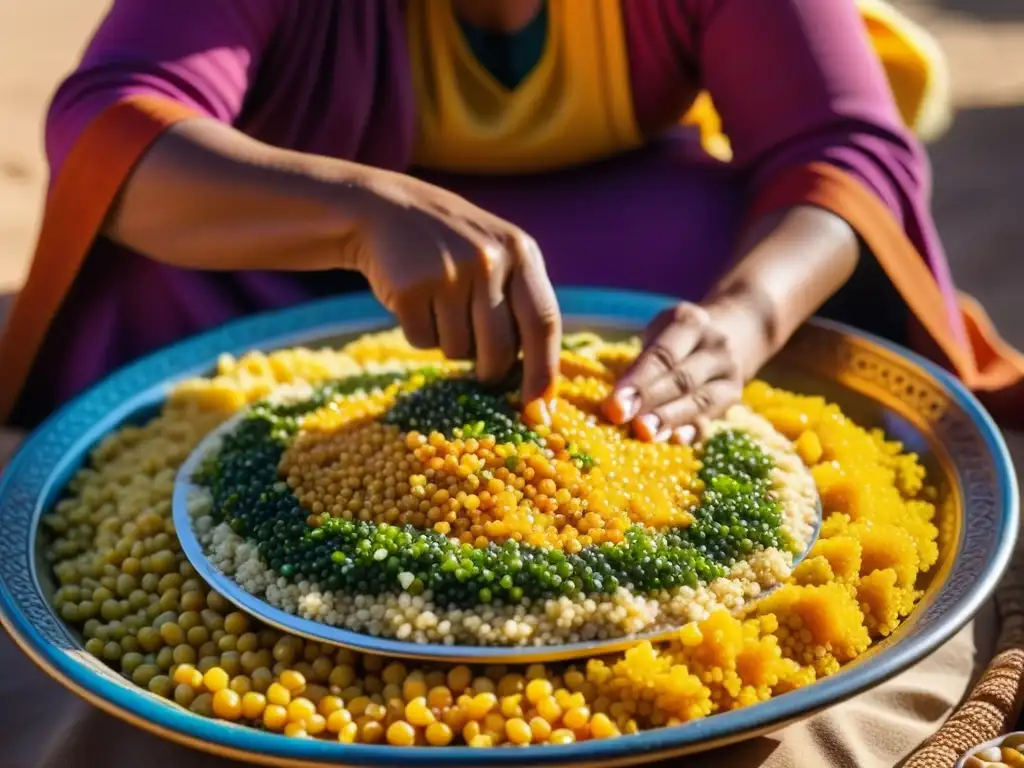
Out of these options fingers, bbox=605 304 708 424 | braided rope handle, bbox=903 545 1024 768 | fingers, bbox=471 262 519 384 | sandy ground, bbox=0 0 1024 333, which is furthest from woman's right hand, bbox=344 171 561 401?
sandy ground, bbox=0 0 1024 333

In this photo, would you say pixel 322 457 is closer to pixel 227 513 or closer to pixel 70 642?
pixel 227 513

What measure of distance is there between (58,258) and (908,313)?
1.40 metres

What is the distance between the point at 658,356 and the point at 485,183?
718 mm

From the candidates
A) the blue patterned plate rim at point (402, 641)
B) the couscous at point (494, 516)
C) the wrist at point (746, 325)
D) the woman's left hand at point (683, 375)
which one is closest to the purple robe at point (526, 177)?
the wrist at point (746, 325)

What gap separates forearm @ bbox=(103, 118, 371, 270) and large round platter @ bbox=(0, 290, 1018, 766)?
282mm

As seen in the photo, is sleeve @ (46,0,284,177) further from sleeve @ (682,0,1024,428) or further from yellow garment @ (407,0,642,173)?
sleeve @ (682,0,1024,428)

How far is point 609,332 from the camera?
6.52ft

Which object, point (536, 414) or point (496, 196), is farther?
→ point (496, 196)

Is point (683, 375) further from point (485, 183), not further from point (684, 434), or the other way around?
point (485, 183)

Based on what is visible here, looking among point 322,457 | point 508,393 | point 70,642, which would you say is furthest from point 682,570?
point 70,642

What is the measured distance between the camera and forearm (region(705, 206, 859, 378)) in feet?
5.59

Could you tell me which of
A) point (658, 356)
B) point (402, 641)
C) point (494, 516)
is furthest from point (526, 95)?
point (402, 641)

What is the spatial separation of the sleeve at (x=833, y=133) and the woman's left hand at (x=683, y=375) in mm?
324

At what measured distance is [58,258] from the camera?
6.17 feet
